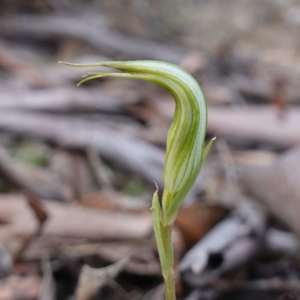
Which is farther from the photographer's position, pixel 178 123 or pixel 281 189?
pixel 281 189

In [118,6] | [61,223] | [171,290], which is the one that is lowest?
[118,6]

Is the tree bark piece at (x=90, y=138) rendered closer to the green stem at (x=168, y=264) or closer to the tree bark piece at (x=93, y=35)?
the green stem at (x=168, y=264)

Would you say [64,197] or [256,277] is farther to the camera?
[64,197]

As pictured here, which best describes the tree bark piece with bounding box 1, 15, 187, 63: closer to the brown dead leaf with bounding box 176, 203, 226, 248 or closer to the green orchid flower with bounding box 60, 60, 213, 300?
the brown dead leaf with bounding box 176, 203, 226, 248

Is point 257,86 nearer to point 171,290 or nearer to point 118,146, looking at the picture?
point 118,146

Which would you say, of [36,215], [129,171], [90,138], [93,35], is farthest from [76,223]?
[93,35]

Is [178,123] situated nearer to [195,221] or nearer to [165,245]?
[165,245]

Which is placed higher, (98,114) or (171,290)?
(171,290)

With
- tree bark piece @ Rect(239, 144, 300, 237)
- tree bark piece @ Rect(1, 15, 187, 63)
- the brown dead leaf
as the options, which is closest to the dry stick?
the brown dead leaf

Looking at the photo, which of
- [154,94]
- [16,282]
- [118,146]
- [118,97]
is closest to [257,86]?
[154,94]
